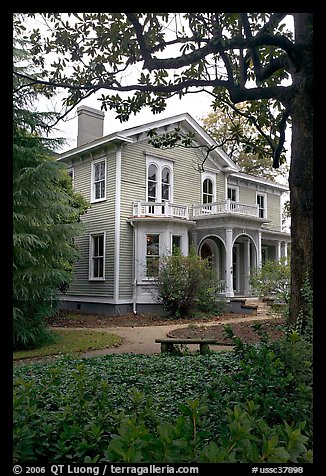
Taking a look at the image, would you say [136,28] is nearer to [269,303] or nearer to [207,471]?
[207,471]

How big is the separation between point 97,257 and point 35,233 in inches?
270

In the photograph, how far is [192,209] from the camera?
501 inches

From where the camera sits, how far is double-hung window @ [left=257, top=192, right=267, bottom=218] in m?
13.7

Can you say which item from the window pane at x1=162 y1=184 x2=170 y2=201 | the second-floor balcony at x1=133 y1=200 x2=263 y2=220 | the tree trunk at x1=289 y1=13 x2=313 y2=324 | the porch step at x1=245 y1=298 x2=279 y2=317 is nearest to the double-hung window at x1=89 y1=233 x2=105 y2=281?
the second-floor balcony at x1=133 y1=200 x2=263 y2=220

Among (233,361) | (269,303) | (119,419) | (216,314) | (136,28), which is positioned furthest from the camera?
(216,314)

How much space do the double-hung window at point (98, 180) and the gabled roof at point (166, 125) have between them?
1.59 feet

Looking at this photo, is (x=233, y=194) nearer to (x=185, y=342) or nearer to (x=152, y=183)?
(x=152, y=183)

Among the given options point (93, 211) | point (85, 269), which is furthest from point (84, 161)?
point (85, 269)

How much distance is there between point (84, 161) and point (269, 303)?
739cm

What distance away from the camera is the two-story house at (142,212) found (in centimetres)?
1137

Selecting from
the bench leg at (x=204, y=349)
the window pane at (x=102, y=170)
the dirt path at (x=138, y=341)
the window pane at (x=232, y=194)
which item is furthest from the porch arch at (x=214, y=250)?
the bench leg at (x=204, y=349)

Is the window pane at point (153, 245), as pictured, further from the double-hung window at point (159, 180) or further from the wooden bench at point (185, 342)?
the wooden bench at point (185, 342)

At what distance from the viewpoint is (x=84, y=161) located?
12.3 meters
